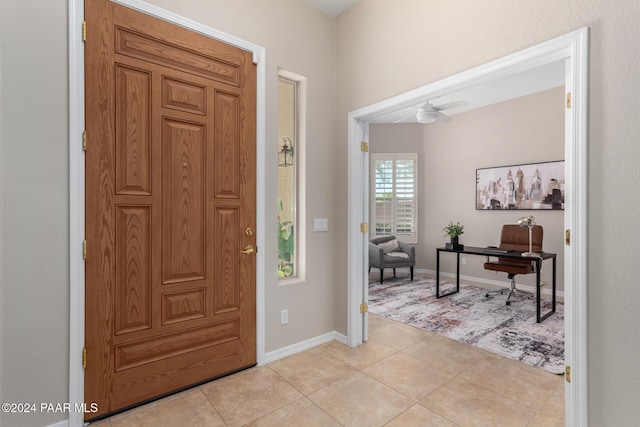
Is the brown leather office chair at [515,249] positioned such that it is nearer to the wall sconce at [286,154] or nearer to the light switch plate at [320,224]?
the light switch plate at [320,224]

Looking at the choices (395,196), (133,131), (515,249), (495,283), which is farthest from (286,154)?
(495,283)

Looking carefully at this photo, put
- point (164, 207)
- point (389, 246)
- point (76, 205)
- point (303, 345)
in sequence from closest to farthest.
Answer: point (76, 205) < point (164, 207) < point (303, 345) < point (389, 246)

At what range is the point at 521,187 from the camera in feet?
17.1

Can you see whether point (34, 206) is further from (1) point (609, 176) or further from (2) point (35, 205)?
(1) point (609, 176)

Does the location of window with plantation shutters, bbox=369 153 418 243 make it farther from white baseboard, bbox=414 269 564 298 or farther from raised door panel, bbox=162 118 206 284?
raised door panel, bbox=162 118 206 284

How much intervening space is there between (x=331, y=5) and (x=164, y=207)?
2358 millimetres

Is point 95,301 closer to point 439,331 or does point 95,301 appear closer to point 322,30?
point 322,30

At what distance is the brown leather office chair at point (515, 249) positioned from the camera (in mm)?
4328

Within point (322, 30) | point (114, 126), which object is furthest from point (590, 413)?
point (322, 30)

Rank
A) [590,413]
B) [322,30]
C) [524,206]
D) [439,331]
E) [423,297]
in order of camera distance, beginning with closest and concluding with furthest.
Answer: [590,413] < [322,30] < [439,331] < [423,297] < [524,206]

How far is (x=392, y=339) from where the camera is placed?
318cm

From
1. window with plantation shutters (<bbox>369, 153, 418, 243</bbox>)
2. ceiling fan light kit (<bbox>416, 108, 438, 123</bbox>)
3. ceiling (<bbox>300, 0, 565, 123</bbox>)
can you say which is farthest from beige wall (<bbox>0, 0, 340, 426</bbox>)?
window with plantation shutters (<bbox>369, 153, 418, 243</bbox>)

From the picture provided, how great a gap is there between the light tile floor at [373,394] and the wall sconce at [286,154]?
172cm

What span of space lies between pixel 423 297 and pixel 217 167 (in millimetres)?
3655
